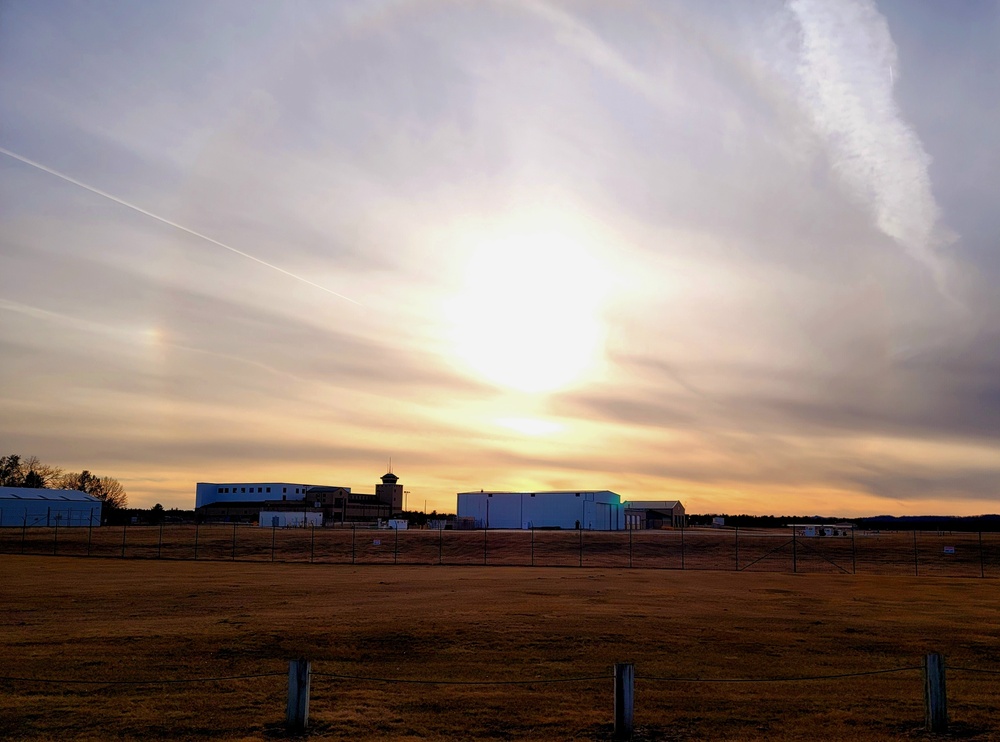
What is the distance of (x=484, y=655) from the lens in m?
24.1

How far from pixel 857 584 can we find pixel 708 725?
3606 cm

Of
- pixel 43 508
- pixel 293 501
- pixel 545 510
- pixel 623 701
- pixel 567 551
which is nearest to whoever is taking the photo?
pixel 623 701

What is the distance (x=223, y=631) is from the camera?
26.8 m

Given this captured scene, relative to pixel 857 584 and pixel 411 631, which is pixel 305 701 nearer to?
pixel 411 631

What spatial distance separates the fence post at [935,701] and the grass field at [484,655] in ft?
1.16

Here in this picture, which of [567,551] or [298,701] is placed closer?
[298,701]

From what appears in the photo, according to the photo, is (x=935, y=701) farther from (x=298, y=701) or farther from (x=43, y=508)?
(x=43, y=508)

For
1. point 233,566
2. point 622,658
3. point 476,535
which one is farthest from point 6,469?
point 622,658

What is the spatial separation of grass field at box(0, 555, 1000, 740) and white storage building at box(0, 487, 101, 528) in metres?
92.4

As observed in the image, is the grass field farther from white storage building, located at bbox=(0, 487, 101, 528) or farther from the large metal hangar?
white storage building, located at bbox=(0, 487, 101, 528)

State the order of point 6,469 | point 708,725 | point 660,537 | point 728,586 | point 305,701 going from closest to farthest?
point 305,701
point 708,725
point 728,586
point 660,537
point 6,469

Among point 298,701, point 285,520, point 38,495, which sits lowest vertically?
point 285,520

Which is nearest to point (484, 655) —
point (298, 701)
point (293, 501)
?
point (298, 701)

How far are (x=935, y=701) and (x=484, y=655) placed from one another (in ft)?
39.1
